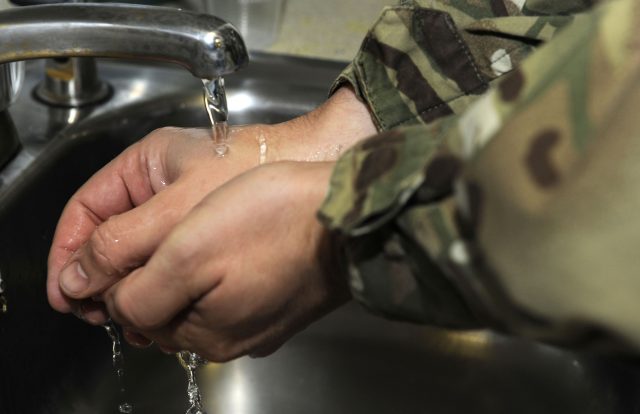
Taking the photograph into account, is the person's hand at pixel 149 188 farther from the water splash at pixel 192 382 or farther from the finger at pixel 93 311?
the water splash at pixel 192 382

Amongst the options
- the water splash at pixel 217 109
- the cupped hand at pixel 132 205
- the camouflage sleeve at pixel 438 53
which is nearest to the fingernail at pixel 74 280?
the cupped hand at pixel 132 205

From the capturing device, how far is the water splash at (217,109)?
0.49 meters

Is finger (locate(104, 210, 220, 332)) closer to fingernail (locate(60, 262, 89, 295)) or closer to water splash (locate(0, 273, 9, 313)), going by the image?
fingernail (locate(60, 262, 89, 295))

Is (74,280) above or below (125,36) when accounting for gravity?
below

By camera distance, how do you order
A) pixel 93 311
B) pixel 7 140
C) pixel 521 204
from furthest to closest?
1. pixel 7 140
2. pixel 93 311
3. pixel 521 204

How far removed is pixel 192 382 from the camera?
2.17ft

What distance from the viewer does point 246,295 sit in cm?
45

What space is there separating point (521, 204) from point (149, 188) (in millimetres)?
336

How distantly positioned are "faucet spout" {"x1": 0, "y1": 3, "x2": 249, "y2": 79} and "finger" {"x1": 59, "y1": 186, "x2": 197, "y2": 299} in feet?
0.29

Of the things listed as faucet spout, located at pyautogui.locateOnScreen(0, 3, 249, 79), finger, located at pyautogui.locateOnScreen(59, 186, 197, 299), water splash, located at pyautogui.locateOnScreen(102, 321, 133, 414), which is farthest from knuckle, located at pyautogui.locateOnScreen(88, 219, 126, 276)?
water splash, located at pyautogui.locateOnScreen(102, 321, 133, 414)

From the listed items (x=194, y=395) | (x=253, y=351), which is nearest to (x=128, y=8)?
(x=253, y=351)

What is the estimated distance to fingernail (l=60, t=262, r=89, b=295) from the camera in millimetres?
528

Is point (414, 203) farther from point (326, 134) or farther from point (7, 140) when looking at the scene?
point (7, 140)

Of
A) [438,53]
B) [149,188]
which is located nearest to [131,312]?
[149,188]
